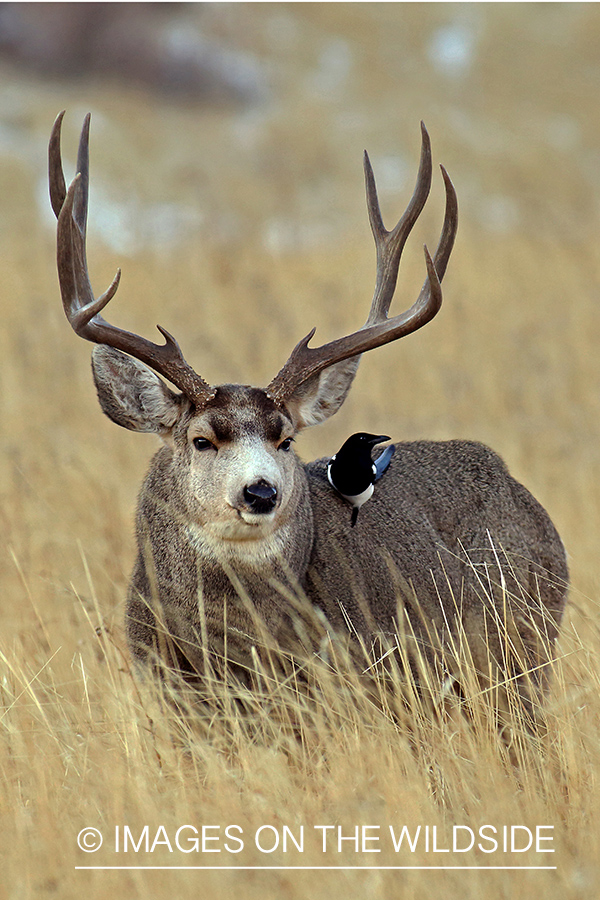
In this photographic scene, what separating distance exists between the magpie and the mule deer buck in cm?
10

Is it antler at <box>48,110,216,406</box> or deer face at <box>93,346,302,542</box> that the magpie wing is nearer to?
deer face at <box>93,346,302,542</box>

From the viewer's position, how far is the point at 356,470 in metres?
4.99

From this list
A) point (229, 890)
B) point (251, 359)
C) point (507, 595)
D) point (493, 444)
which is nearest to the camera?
point (229, 890)

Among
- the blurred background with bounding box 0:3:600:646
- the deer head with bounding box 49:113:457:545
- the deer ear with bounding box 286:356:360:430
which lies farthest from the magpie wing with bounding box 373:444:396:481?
the blurred background with bounding box 0:3:600:646

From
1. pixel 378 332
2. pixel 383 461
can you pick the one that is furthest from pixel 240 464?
pixel 383 461

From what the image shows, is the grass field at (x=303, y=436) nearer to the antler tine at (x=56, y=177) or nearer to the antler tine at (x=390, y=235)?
the antler tine at (x=390, y=235)

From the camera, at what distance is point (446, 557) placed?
17.1 ft

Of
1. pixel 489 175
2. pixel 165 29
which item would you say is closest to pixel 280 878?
pixel 489 175

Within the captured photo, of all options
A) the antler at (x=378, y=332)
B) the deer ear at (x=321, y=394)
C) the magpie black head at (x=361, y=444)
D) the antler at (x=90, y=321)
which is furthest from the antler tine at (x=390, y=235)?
the antler at (x=90, y=321)

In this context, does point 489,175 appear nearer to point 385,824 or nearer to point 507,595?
point 507,595

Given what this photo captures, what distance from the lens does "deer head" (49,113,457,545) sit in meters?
4.31

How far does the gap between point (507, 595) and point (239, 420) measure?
5.29 feet

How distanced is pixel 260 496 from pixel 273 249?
947cm

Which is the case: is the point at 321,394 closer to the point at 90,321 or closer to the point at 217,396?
the point at 217,396
